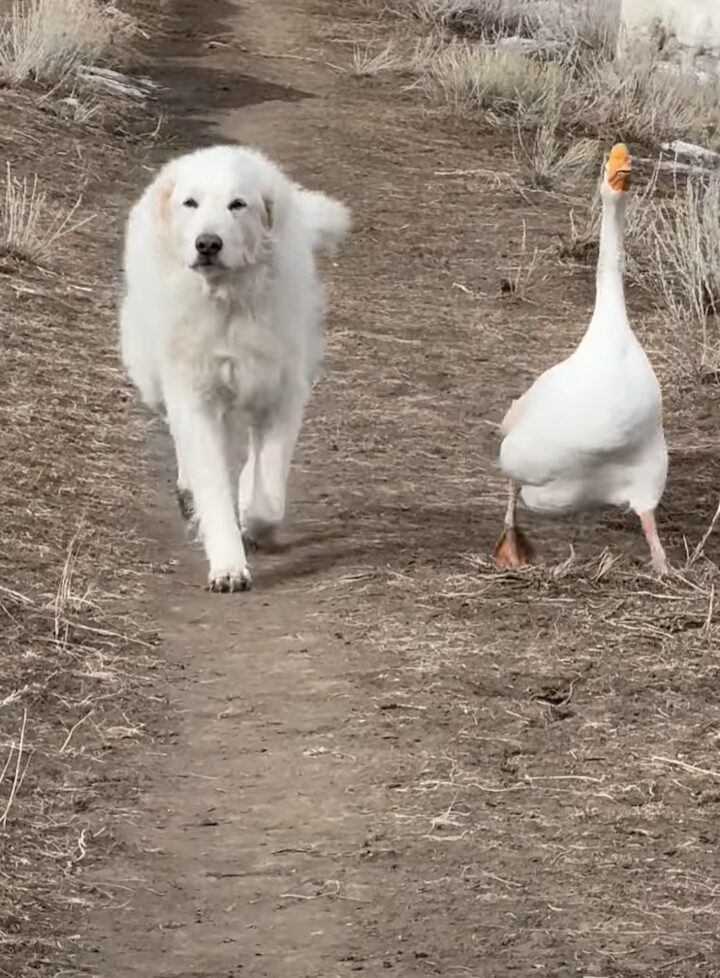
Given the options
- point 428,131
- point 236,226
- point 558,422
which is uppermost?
point 236,226

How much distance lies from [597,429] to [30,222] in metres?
4.65

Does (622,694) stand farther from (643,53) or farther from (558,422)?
(643,53)

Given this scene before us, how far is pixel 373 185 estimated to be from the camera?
12.4 m

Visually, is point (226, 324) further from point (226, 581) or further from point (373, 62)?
point (373, 62)

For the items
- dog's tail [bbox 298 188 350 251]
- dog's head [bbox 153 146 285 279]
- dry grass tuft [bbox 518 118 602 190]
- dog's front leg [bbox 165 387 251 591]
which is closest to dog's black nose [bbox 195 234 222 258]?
dog's head [bbox 153 146 285 279]

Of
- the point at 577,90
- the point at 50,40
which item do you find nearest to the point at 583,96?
the point at 577,90

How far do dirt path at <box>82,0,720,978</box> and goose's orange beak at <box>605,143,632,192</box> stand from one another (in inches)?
46.0

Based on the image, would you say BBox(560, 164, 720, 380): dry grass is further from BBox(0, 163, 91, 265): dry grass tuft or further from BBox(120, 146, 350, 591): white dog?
BBox(120, 146, 350, 591): white dog

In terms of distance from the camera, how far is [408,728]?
15.5 feet

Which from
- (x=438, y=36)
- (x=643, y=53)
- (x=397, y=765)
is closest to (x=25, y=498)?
(x=397, y=765)

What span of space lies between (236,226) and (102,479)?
4.90 feet

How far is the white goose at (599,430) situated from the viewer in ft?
17.6

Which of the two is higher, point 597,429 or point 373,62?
point 597,429

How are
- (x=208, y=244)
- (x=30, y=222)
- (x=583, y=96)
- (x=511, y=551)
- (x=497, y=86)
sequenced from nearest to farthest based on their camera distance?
(x=208, y=244) → (x=511, y=551) → (x=30, y=222) → (x=497, y=86) → (x=583, y=96)
